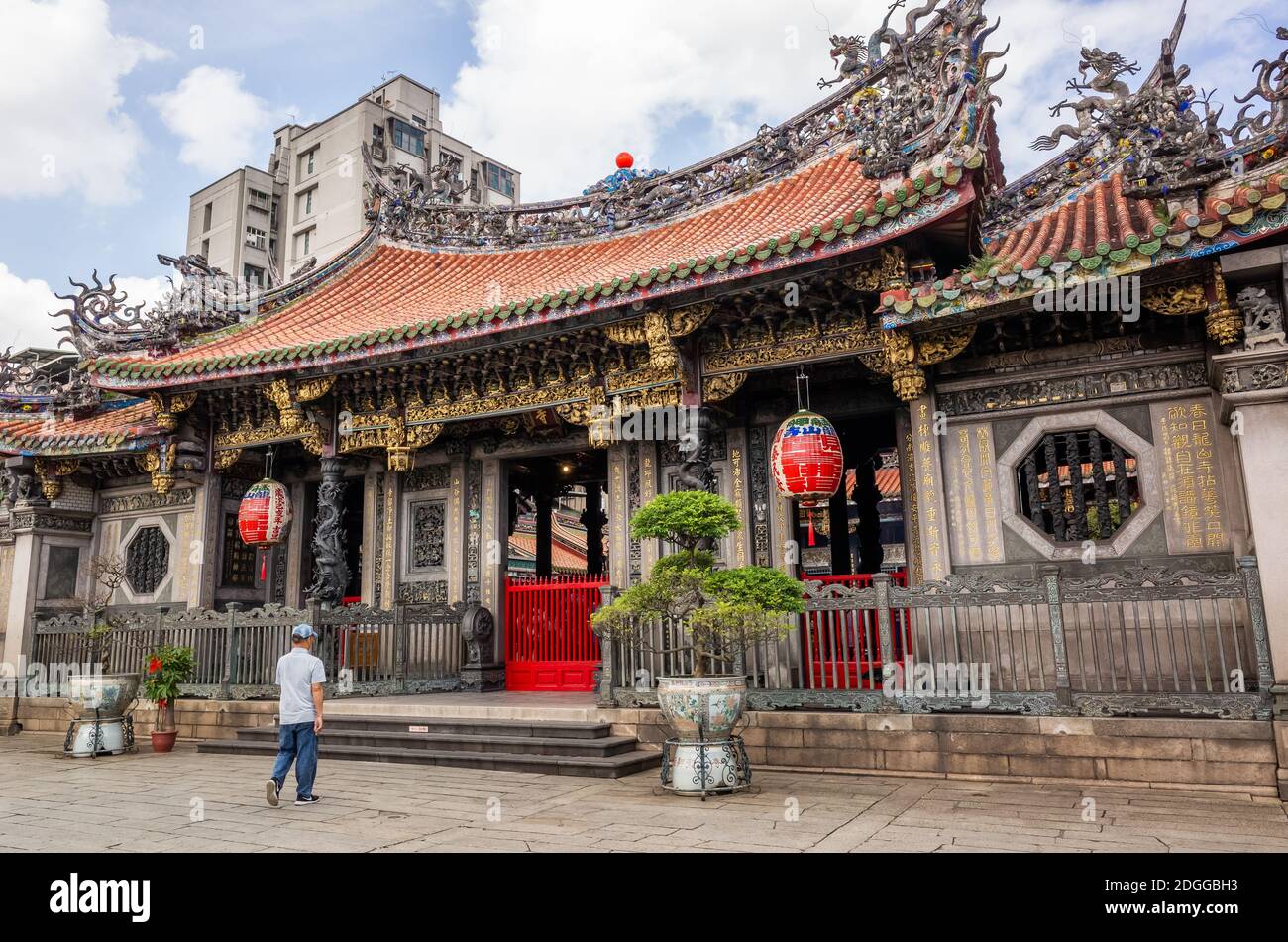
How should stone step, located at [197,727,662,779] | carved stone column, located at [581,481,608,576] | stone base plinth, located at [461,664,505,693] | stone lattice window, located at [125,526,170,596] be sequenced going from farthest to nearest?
1. carved stone column, located at [581,481,608,576]
2. stone lattice window, located at [125,526,170,596]
3. stone base plinth, located at [461,664,505,693]
4. stone step, located at [197,727,662,779]

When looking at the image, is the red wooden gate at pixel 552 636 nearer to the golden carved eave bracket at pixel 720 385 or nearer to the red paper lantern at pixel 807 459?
the golden carved eave bracket at pixel 720 385

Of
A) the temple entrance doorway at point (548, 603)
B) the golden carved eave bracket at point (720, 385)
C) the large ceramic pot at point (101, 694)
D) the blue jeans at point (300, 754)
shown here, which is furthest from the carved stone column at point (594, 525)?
the blue jeans at point (300, 754)

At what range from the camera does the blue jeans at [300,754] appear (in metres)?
6.66

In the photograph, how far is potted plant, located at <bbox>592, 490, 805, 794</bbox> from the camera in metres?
6.79

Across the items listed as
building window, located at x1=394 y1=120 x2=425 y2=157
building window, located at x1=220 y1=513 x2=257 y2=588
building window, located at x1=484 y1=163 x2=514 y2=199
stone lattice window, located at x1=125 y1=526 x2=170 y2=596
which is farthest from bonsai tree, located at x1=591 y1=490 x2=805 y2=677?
building window, located at x1=484 y1=163 x2=514 y2=199

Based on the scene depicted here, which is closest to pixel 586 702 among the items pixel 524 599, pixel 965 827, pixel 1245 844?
pixel 524 599

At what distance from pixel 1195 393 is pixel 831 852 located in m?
5.57

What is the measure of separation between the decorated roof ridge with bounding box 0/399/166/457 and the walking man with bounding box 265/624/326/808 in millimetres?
7379

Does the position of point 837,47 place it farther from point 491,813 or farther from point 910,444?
point 491,813

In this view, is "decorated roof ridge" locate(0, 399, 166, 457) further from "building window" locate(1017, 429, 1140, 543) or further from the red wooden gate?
"building window" locate(1017, 429, 1140, 543)

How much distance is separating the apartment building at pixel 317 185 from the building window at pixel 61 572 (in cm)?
2582

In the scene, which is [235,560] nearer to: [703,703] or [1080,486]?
[703,703]

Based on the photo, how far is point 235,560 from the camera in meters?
13.3

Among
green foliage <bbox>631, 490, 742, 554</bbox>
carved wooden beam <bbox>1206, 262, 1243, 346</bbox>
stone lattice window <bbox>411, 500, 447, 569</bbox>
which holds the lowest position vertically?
green foliage <bbox>631, 490, 742, 554</bbox>
